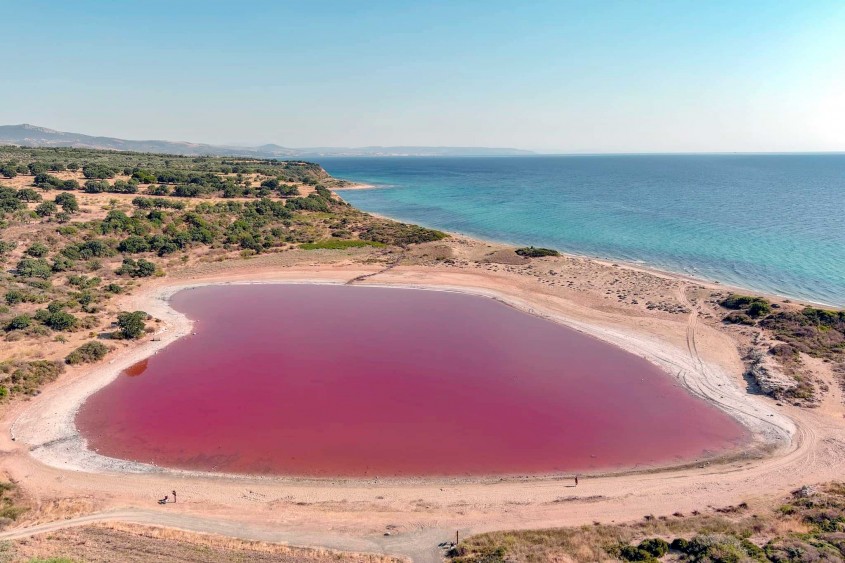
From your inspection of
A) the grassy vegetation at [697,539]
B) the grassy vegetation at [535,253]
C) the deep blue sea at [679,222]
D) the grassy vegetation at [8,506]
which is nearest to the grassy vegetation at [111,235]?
the grassy vegetation at [8,506]

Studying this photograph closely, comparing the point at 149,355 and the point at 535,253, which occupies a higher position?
the point at 535,253

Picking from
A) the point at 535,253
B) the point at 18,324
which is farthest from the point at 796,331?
the point at 18,324

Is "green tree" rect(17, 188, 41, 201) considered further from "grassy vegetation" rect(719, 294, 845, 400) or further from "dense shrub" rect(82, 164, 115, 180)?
"grassy vegetation" rect(719, 294, 845, 400)

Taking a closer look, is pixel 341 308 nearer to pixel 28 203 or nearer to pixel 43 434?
pixel 43 434

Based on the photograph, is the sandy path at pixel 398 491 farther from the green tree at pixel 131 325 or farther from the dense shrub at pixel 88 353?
the green tree at pixel 131 325

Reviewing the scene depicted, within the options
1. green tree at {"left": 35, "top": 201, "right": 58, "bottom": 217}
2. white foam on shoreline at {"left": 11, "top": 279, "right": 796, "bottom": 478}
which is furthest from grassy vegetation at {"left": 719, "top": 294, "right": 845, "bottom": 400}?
green tree at {"left": 35, "top": 201, "right": 58, "bottom": 217}

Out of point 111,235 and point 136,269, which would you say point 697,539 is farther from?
point 111,235

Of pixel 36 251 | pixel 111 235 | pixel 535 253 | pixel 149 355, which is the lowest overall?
pixel 149 355
